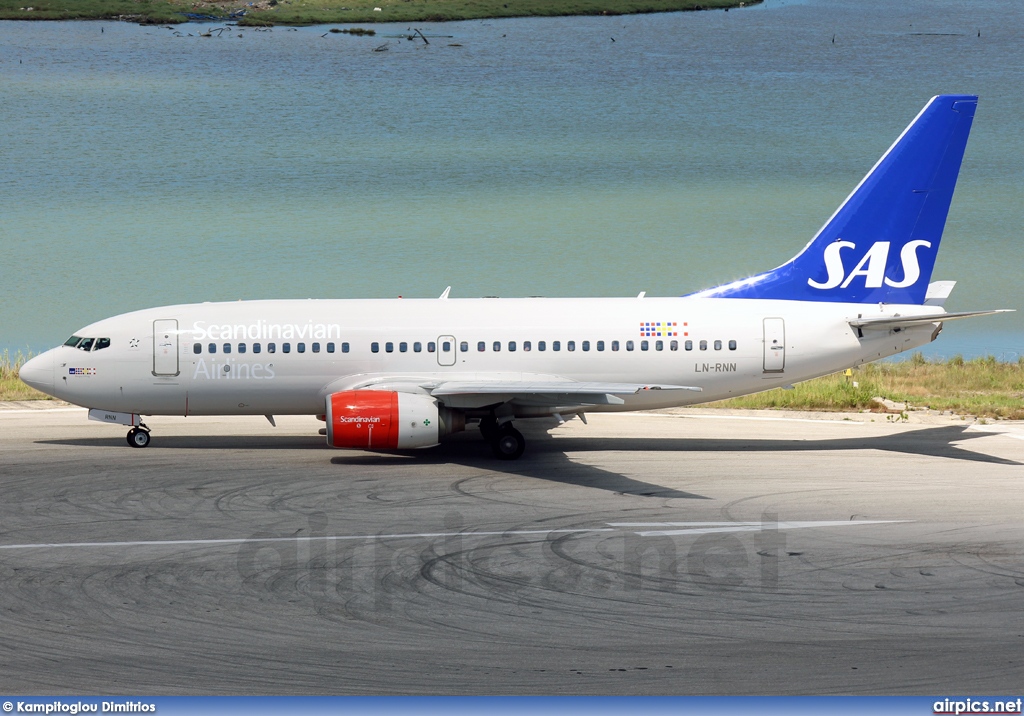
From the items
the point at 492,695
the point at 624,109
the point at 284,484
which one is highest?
the point at 624,109

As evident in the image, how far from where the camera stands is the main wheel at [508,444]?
3055 cm

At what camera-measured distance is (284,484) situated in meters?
27.8

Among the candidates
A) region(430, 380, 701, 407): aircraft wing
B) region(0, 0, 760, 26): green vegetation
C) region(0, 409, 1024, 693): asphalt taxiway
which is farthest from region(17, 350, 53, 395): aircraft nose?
region(0, 0, 760, 26): green vegetation

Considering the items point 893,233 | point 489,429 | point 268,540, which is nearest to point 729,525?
point 489,429

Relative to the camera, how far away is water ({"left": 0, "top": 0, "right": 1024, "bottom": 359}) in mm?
67750

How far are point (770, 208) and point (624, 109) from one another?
27.6 meters

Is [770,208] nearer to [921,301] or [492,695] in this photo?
[921,301]

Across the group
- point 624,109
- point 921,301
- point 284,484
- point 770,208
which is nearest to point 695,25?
point 624,109

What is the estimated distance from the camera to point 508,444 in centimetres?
3056

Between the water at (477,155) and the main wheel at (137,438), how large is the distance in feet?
87.1

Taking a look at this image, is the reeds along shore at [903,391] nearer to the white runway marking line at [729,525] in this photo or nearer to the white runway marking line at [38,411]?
the white runway marking line at [38,411]

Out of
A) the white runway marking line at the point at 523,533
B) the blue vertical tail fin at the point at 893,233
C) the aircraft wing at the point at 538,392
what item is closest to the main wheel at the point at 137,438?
the aircraft wing at the point at 538,392

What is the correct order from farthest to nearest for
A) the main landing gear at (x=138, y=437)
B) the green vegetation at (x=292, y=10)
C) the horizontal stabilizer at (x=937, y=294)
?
the green vegetation at (x=292, y=10) < the horizontal stabilizer at (x=937, y=294) < the main landing gear at (x=138, y=437)

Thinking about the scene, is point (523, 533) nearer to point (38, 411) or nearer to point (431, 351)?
point (431, 351)
